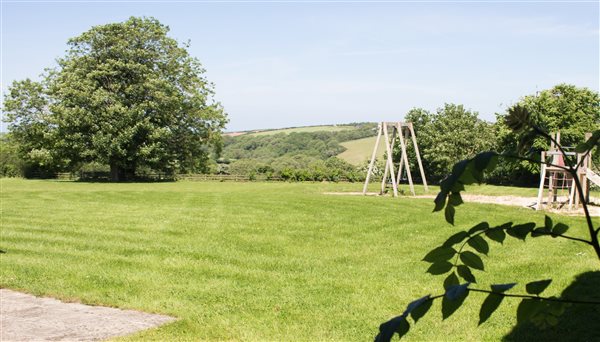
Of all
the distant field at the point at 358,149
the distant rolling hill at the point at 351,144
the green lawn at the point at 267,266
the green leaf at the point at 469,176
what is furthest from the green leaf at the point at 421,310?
the distant field at the point at 358,149

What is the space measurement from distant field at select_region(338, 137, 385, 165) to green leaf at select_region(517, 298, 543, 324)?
5651 cm

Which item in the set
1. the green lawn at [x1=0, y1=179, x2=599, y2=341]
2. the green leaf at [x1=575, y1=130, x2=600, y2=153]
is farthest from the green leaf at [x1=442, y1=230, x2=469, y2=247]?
the green lawn at [x1=0, y1=179, x2=599, y2=341]

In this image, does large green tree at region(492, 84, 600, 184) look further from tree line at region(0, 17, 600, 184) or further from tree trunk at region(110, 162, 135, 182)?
tree trunk at region(110, 162, 135, 182)

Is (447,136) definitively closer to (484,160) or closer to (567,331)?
(567,331)

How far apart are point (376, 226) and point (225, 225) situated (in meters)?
3.32

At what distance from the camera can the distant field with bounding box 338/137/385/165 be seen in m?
59.8

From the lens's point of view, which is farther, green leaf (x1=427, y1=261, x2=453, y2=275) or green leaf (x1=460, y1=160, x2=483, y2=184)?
green leaf (x1=427, y1=261, x2=453, y2=275)

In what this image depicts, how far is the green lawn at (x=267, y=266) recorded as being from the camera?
212 inches

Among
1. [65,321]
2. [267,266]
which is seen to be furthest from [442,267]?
[267,266]

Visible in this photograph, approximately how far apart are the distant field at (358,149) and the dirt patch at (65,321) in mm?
51906

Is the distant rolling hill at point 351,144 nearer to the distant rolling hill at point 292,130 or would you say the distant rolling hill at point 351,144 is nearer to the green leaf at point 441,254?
→ the distant rolling hill at point 292,130

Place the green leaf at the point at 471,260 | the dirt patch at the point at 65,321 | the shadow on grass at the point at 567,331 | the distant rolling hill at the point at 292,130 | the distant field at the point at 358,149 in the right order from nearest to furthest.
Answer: the green leaf at the point at 471,260, the shadow on grass at the point at 567,331, the dirt patch at the point at 65,321, the distant field at the point at 358,149, the distant rolling hill at the point at 292,130

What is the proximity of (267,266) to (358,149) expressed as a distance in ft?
194

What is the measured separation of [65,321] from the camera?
5.61 m
